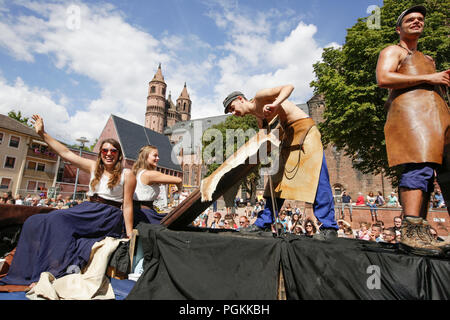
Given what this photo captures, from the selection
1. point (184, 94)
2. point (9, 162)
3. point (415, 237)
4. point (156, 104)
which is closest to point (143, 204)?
point (415, 237)

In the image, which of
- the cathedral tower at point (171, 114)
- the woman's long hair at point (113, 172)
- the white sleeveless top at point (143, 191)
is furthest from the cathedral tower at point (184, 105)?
the woman's long hair at point (113, 172)

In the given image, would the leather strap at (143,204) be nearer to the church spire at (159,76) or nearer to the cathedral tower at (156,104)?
the cathedral tower at (156,104)

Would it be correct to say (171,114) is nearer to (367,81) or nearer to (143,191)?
(367,81)

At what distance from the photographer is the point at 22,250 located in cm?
261

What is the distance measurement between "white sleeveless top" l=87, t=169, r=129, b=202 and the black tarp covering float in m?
0.80

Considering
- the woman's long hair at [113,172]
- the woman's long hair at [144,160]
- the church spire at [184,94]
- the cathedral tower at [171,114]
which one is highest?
the church spire at [184,94]

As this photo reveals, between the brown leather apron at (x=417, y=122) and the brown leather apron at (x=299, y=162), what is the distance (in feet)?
2.40

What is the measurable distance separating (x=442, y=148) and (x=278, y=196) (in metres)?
1.53

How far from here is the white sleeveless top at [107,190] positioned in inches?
125

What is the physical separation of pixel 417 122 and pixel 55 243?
3.57 metres

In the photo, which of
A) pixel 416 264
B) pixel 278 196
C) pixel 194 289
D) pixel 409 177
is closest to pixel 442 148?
pixel 409 177

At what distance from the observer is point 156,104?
8506 cm

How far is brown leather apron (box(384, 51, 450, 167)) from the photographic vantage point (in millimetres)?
2012

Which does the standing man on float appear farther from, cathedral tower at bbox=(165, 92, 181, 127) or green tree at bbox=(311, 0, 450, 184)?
cathedral tower at bbox=(165, 92, 181, 127)
